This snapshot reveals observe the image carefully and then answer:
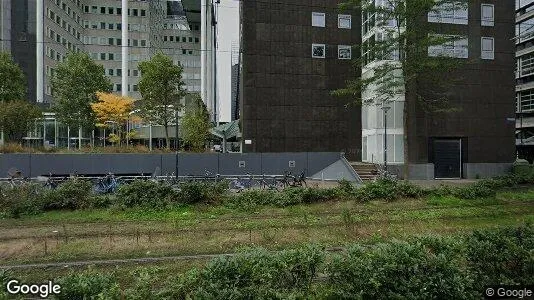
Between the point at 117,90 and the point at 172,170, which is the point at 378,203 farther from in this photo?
the point at 117,90

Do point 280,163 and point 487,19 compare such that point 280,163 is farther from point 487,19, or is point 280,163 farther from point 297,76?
point 487,19

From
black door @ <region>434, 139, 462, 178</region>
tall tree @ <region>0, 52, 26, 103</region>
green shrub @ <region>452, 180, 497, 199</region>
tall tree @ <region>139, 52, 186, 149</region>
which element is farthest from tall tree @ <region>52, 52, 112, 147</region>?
green shrub @ <region>452, 180, 497, 199</region>

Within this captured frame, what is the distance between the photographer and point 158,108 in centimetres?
3728

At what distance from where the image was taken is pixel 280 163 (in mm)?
30734

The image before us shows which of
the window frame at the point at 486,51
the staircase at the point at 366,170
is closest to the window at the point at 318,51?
the staircase at the point at 366,170

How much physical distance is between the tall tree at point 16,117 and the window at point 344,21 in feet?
95.3

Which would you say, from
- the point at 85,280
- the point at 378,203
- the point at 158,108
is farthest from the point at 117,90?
the point at 85,280

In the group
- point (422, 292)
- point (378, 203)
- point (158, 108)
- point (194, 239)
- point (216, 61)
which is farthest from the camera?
point (216, 61)

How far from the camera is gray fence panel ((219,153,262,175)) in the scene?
29.9 m

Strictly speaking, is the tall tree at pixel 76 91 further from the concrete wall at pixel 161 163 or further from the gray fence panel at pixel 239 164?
the gray fence panel at pixel 239 164

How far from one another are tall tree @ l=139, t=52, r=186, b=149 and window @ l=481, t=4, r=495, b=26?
1101 inches

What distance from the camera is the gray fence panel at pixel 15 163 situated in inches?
1056

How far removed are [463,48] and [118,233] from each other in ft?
107

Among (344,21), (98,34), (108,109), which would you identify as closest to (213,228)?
(344,21)
